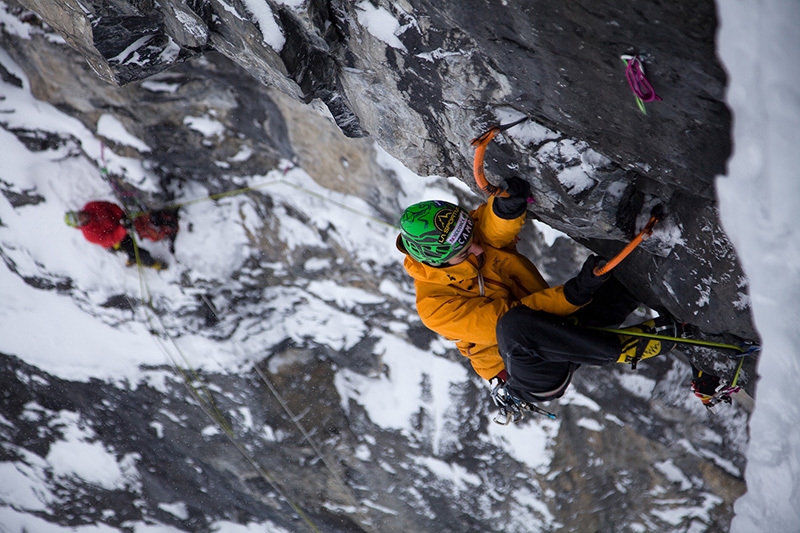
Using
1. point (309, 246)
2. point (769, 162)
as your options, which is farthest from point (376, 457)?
point (769, 162)

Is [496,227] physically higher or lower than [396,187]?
higher

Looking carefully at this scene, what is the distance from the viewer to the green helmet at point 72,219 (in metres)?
5.01

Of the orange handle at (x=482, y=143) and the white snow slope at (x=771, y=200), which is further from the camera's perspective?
the orange handle at (x=482, y=143)

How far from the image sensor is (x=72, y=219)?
5.10m

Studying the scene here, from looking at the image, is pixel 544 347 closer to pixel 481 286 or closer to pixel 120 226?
pixel 481 286

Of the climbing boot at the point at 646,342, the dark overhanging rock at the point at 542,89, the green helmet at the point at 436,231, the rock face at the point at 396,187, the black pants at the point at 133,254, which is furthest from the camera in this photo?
the black pants at the point at 133,254

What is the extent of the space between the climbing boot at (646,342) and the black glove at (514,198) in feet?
2.71

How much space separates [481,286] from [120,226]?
13.0ft

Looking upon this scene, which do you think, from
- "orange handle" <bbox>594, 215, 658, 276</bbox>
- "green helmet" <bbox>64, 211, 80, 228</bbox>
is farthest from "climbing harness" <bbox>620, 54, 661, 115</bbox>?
"green helmet" <bbox>64, 211, 80, 228</bbox>

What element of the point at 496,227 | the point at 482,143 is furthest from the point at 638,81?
the point at 496,227

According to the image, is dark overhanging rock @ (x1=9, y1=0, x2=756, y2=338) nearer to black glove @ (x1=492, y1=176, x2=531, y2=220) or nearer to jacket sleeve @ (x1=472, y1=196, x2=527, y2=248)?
black glove @ (x1=492, y1=176, x2=531, y2=220)

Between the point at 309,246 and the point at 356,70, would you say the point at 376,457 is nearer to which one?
the point at 309,246

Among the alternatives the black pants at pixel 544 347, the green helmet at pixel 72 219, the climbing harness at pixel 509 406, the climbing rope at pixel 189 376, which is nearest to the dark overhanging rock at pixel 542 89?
the black pants at pixel 544 347

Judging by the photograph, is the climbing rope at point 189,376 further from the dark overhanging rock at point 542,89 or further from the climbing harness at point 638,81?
the climbing harness at point 638,81
